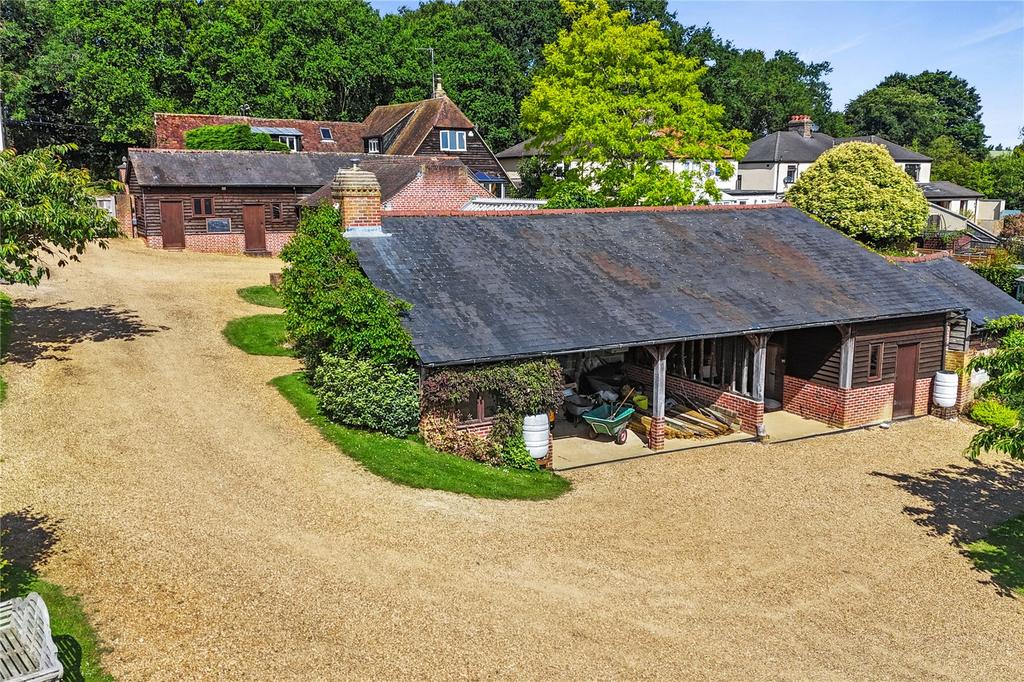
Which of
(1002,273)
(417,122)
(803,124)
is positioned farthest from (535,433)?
(803,124)

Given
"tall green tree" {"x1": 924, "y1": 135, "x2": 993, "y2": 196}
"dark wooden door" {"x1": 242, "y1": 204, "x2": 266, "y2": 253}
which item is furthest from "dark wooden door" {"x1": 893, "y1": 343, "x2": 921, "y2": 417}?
"tall green tree" {"x1": 924, "y1": 135, "x2": 993, "y2": 196}

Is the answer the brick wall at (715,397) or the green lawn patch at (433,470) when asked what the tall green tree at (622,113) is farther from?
the green lawn patch at (433,470)

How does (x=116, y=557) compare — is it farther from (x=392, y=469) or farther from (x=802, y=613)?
(x=802, y=613)

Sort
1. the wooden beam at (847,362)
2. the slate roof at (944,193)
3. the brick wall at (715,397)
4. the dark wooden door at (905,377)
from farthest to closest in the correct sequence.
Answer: the slate roof at (944,193), the dark wooden door at (905,377), the wooden beam at (847,362), the brick wall at (715,397)

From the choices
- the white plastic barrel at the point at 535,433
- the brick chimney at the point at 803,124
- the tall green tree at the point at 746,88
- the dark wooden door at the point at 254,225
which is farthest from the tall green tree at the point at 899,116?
the white plastic barrel at the point at 535,433

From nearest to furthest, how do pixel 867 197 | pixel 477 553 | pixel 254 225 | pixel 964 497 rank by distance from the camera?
pixel 477 553 < pixel 964 497 < pixel 867 197 < pixel 254 225

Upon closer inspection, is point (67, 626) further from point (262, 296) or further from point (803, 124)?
point (803, 124)

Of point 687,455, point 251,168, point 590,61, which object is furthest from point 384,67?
point 687,455
